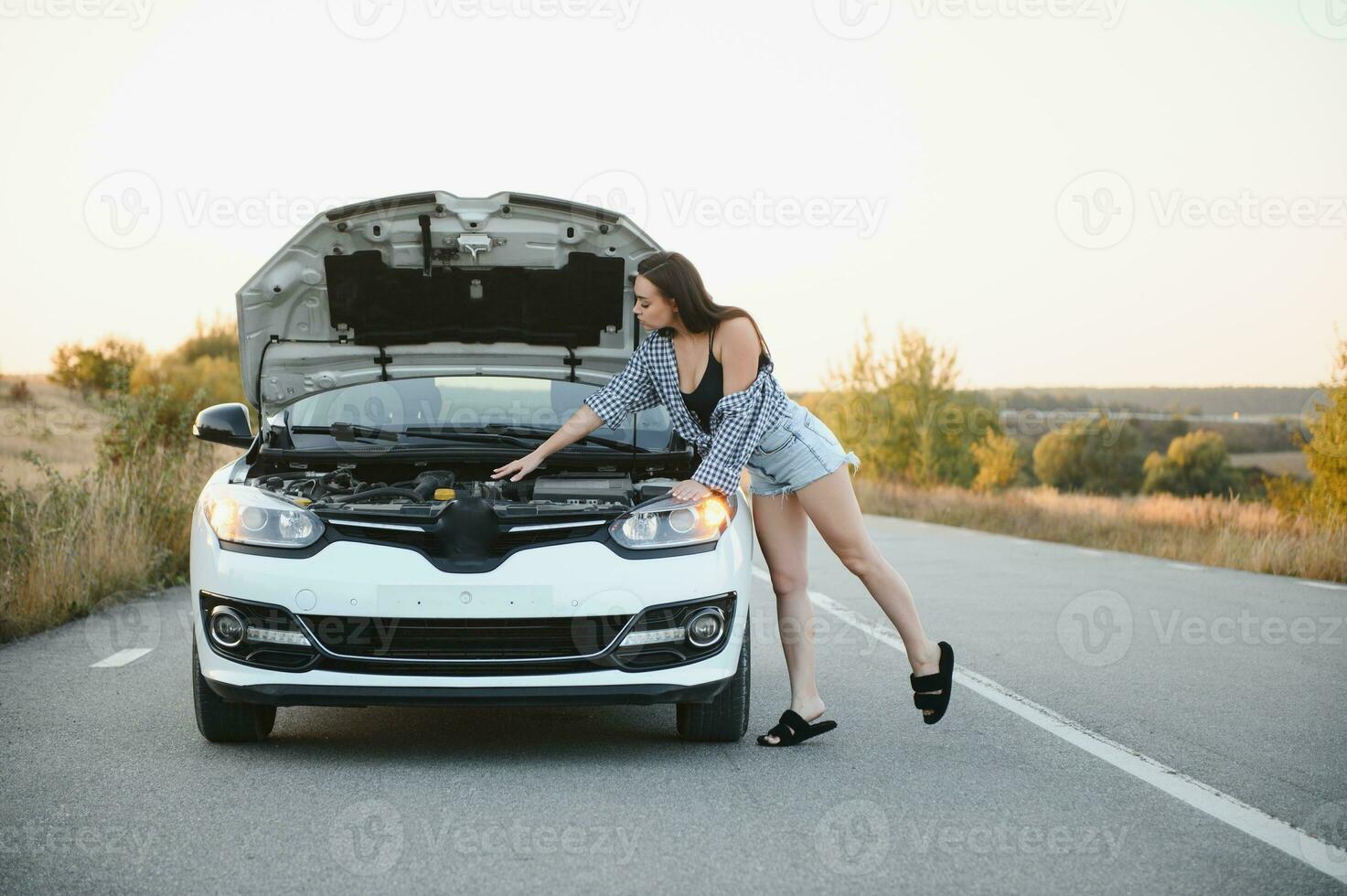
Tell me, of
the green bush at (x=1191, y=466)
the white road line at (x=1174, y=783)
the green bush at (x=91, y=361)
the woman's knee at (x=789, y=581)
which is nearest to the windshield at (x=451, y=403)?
the woman's knee at (x=789, y=581)

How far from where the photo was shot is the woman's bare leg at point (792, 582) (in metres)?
5.37

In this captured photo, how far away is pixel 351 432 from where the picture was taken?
6.13m

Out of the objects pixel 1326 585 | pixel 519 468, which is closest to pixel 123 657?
pixel 519 468

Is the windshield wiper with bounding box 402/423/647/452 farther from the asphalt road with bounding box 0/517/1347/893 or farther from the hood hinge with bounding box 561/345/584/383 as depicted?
the asphalt road with bounding box 0/517/1347/893

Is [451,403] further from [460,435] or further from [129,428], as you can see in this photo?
[129,428]

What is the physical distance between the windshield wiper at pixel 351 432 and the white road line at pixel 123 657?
1.83 m

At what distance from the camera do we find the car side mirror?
19.2ft

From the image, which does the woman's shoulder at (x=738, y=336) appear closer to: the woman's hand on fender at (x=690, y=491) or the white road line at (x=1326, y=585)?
the woman's hand on fender at (x=690, y=491)

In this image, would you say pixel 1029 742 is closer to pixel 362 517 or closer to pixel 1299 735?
pixel 1299 735

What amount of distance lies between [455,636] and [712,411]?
1293mm

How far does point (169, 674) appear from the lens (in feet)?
21.9

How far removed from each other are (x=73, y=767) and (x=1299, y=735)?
4.61 meters

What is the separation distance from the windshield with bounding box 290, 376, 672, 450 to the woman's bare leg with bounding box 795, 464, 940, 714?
1233 millimetres

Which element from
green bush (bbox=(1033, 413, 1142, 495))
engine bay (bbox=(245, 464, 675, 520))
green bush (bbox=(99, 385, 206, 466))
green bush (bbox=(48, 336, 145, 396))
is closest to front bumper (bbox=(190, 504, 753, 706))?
engine bay (bbox=(245, 464, 675, 520))
